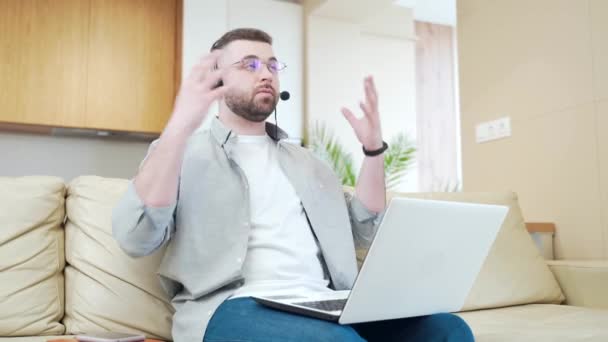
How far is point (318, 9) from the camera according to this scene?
14.0 feet

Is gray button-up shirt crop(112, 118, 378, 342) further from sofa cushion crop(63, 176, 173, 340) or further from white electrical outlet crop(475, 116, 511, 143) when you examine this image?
white electrical outlet crop(475, 116, 511, 143)

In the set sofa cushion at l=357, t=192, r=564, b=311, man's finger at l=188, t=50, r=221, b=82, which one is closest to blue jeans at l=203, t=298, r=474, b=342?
man's finger at l=188, t=50, r=221, b=82

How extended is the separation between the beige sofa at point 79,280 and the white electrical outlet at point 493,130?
1.32m

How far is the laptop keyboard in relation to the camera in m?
1.03

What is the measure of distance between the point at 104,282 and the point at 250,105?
0.59 metres

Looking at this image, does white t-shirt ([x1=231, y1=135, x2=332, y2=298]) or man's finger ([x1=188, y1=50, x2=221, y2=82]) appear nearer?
man's finger ([x1=188, y1=50, x2=221, y2=82])

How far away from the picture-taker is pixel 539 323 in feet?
5.08

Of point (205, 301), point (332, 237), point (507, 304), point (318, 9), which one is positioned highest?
point (318, 9)

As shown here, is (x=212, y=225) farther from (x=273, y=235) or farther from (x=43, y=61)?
(x=43, y=61)

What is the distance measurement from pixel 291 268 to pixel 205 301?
206mm

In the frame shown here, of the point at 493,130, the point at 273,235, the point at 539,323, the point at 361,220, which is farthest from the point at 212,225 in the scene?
the point at 493,130

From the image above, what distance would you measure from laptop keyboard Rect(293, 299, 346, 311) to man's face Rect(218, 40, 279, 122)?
58 cm

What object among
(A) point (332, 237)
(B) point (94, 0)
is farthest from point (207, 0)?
(A) point (332, 237)

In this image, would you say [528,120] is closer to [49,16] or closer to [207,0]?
[207,0]
